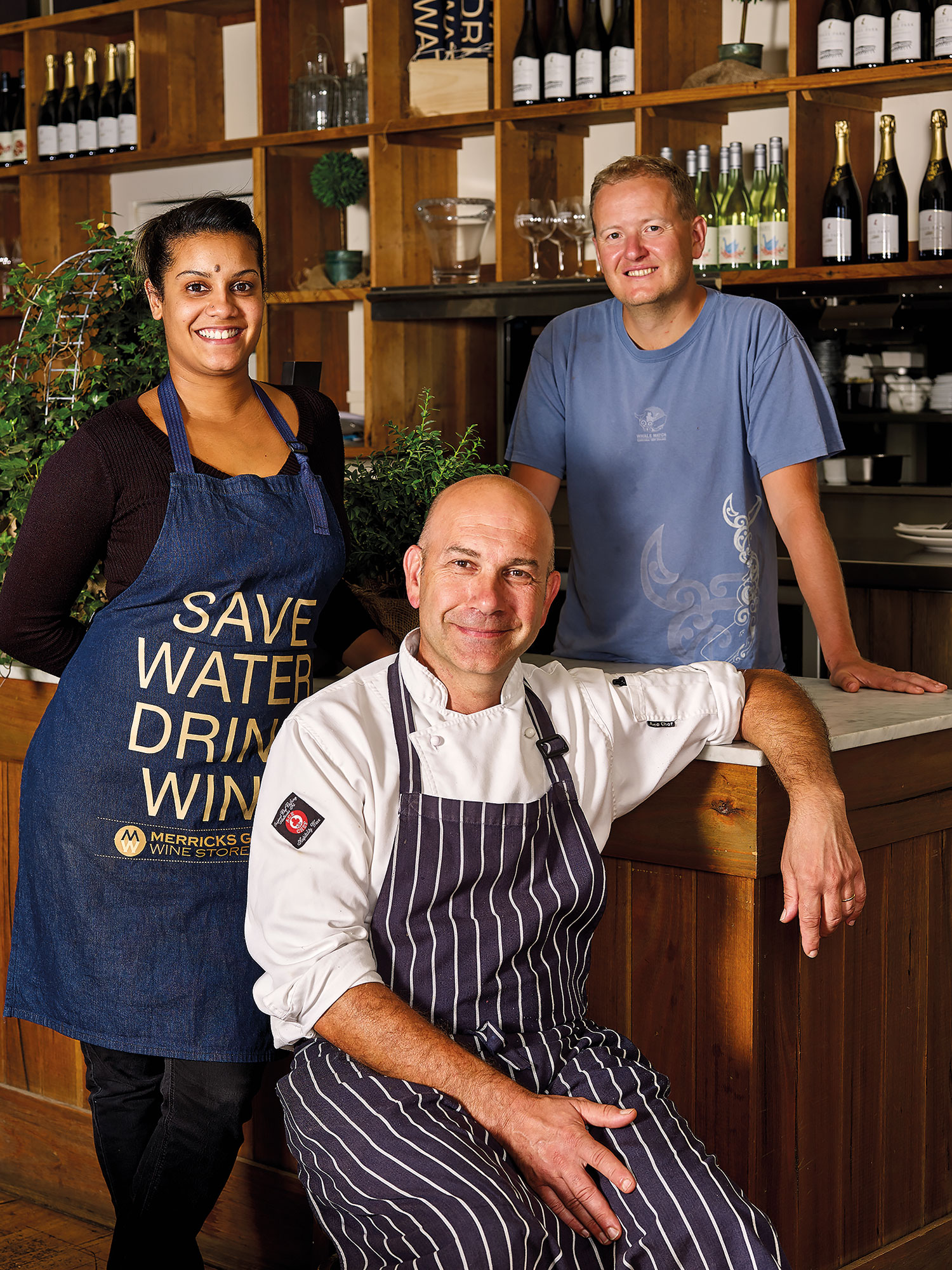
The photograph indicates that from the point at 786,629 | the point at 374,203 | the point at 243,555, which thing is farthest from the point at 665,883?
the point at 374,203

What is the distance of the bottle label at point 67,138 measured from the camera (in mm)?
5148

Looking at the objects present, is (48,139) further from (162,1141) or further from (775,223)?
(162,1141)

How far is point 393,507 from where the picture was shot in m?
2.27

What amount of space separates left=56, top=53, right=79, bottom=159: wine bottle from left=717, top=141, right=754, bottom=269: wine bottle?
2447mm

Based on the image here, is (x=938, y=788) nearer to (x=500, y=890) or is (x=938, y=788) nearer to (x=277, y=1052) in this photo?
(x=500, y=890)

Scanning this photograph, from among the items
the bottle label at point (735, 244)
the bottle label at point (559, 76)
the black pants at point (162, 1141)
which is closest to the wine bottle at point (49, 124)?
the bottle label at point (559, 76)

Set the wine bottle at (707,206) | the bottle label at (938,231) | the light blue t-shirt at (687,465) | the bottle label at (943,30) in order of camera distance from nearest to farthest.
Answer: the light blue t-shirt at (687,465) < the bottle label at (943,30) < the bottle label at (938,231) < the wine bottle at (707,206)

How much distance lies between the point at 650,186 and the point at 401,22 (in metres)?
2.69

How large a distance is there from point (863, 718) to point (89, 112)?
14.1 ft

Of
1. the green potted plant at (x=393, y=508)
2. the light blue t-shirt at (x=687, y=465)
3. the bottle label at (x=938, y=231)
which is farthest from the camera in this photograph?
the bottle label at (x=938, y=231)

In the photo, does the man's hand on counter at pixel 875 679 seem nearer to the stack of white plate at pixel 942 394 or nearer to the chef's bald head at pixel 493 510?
the chef's bald head at pixel 493 510

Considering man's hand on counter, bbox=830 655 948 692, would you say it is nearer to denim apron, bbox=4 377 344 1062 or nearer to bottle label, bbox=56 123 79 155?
denim apron, bbox=4 377 344 1062

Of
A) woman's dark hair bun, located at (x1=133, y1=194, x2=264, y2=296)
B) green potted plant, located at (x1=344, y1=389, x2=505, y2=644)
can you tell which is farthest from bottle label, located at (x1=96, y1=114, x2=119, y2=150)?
woman's dark hair bun, located at (x1=133, y1=194, x2=264, y2=296)

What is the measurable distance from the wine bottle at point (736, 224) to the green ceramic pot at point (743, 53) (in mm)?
212
